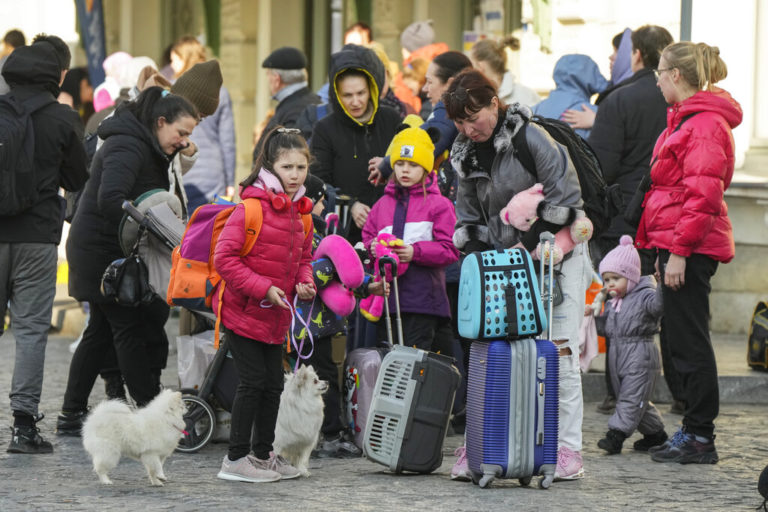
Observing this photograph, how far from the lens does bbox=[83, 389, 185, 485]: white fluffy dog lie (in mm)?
6930

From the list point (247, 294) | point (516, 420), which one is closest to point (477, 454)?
point (516, 420)

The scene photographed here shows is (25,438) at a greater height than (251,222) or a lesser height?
lesser

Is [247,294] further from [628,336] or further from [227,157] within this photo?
[227,157]

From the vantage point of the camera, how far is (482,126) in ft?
23.7

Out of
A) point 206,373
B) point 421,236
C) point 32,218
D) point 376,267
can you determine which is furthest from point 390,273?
point 32,218

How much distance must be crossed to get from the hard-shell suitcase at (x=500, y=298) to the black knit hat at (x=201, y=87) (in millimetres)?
2761

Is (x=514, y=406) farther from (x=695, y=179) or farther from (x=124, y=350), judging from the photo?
(x=124, y=350)

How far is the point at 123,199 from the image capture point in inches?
312

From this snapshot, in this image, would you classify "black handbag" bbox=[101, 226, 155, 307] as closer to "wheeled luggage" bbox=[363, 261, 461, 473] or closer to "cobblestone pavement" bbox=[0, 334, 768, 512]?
"cobblestone pavement" bbox=[0, 334, 768, 512]

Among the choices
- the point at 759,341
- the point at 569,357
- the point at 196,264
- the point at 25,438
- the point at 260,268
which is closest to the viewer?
the point at 260,268

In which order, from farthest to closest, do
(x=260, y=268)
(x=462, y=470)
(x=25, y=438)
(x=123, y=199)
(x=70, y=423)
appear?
(x=70, y=423) → (x=123, y=199) → (x=25, y=438) → (x=462, y=470) → (x=260, y=268)

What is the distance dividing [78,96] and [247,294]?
979cm

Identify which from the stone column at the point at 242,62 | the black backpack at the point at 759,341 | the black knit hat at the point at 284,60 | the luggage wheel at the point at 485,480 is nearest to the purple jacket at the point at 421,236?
the luggage wheel at the point at 485,480

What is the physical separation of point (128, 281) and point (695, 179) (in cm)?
275
